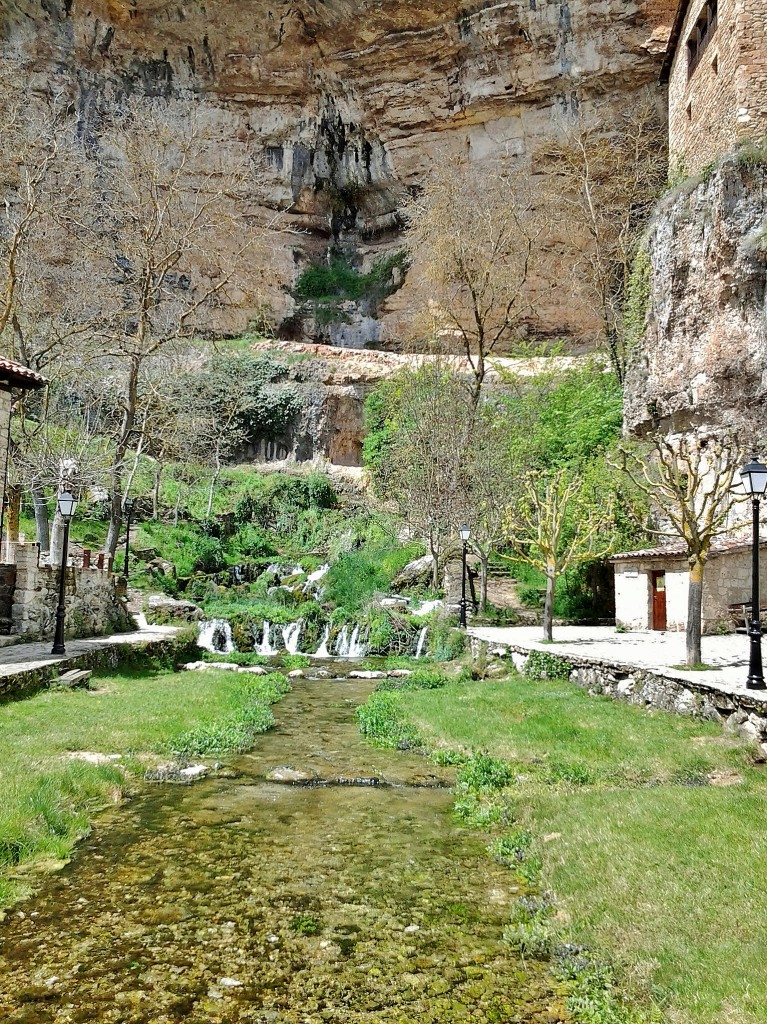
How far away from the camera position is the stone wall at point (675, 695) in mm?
8352

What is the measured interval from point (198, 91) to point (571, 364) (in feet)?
90.0

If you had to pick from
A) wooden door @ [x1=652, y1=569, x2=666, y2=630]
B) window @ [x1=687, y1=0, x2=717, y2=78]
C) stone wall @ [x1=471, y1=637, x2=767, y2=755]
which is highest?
window @ [x1=687, y1=0, x2=717, y2=78]

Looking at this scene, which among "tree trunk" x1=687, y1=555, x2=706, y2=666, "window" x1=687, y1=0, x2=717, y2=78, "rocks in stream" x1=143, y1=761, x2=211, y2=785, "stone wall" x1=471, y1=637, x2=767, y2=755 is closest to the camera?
"stone wall" x1=471, y1=637, x2=767, y2=755

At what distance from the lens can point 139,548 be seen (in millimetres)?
30172

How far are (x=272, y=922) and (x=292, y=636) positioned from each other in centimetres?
1858

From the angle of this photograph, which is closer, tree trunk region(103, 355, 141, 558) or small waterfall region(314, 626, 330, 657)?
tree trunk region(103, 355, 141, 558)

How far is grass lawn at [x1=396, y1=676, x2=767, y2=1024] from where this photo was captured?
397cm

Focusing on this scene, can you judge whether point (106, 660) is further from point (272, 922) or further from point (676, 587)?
point (676, 587)

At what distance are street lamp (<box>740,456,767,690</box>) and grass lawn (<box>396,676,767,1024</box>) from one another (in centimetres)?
102

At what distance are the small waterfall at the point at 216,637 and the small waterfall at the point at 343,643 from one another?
3.27 m

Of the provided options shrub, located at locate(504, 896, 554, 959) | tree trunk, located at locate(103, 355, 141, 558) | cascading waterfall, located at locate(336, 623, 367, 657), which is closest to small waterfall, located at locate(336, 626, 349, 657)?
cascading waterfall, located at locate(336, 623, 367, 657)

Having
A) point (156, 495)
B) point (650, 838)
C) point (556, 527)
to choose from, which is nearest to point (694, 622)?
point (556, 527)

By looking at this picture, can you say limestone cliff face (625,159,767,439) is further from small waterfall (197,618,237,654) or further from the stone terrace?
the stone terrace

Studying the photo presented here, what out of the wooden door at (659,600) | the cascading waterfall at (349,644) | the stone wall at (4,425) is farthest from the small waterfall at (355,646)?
the stone wall at (4,425)
